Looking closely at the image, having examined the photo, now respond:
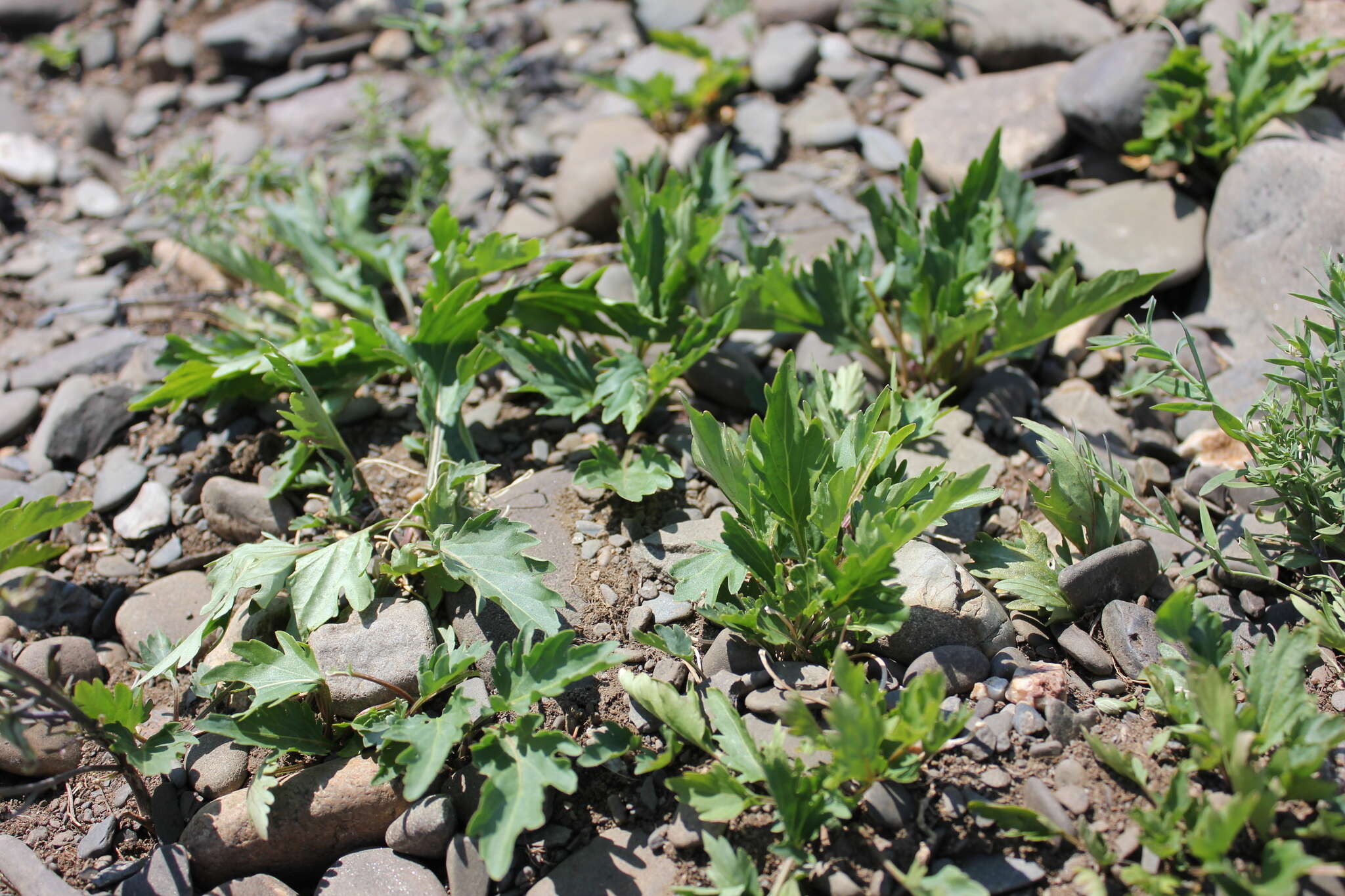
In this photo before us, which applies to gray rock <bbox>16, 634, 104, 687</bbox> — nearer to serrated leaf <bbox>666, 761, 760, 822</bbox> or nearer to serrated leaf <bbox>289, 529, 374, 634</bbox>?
serrated leaf <bbox>289, 529, 374, 634</bbox>

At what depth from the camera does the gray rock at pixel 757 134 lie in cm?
464

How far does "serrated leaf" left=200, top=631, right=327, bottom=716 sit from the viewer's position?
8.29 ft

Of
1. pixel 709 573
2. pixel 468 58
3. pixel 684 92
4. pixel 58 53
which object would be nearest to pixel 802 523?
pixel 709 573

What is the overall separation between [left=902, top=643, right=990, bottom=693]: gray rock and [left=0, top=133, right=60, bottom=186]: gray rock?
17.7ft

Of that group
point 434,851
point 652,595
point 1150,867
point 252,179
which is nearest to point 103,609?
point 434,851

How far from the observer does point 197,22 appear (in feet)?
20.0

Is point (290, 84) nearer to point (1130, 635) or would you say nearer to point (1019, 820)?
point (1130, 635)

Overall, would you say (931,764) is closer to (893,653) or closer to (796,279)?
(893,653)

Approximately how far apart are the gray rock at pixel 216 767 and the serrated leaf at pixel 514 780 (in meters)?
0.74

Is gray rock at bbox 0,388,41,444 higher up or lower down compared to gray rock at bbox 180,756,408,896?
higher up

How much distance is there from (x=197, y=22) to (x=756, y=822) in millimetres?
6177

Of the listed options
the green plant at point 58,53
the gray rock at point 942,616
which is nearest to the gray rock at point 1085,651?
the gray rock at point 942,616

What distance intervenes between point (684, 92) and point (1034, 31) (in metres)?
1.76

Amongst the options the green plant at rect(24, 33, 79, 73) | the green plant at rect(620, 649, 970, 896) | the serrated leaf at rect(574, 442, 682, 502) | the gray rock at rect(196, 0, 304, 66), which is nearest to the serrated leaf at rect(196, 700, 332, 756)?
the green plant at rect(620, 649, 970, 896)
